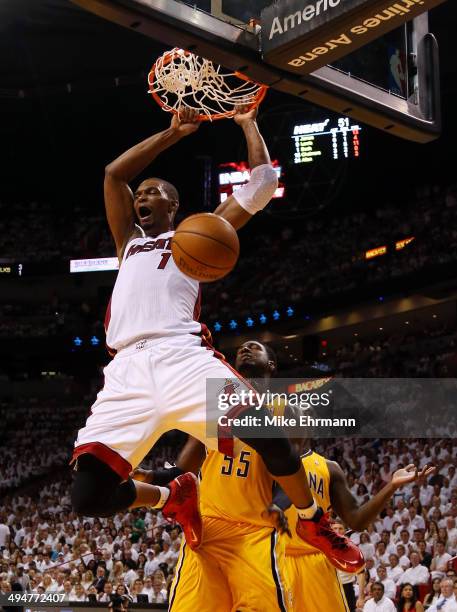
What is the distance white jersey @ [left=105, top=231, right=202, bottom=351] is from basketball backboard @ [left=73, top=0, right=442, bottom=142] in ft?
3.32

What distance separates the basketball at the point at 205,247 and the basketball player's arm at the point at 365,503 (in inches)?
56.0

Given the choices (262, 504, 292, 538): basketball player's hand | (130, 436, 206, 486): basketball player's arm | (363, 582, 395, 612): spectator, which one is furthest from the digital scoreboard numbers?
(262, 504, 292, 538): basketball player's hand

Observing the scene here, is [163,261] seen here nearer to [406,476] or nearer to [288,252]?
[406,476]

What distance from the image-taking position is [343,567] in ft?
14.4

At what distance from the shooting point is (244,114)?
4922 mm

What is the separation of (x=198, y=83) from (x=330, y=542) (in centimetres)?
267

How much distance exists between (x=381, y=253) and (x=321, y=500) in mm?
18750

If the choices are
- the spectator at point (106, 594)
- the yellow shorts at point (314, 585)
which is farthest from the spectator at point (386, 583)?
the yellow shorts at point (314, 585)

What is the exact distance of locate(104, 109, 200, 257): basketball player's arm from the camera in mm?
4617

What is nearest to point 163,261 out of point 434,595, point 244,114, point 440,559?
point 244,114

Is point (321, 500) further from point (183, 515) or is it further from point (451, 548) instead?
point (451, 548)

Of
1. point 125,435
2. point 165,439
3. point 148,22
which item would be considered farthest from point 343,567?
point 165,439

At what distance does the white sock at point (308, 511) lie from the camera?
4.17 meters

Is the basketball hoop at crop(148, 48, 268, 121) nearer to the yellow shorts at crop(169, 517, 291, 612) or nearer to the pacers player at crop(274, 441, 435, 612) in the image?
the pacers player at crop(274, 441, 435, 612)
